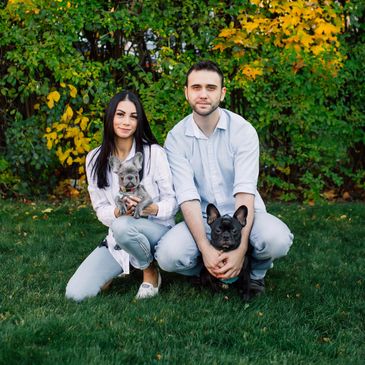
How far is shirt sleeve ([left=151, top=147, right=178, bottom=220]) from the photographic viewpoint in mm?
4082

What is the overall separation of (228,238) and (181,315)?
54 cm

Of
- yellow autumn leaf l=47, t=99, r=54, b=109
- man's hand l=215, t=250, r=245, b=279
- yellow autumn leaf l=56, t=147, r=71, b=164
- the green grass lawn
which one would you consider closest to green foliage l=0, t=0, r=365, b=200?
yellow autumn leaf l=56, t=147, r=71, b=164

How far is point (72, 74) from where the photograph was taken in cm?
637

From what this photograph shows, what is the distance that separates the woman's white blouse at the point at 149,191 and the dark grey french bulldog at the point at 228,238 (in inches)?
13.8

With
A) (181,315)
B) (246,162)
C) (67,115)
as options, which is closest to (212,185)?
(246,162)

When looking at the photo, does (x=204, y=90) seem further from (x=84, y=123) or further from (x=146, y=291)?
→ (x=84, y=123)

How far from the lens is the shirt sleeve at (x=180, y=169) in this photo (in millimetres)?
4031

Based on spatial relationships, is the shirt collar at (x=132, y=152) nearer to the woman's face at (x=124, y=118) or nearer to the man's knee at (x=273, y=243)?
the woman's face at (x=124, y=118)

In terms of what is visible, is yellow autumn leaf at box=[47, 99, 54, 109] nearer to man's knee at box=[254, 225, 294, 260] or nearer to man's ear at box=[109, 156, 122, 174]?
man's ear at box=[109, 156, 122, 174]

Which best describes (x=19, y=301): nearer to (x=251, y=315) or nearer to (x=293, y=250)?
(x=251, y=315)

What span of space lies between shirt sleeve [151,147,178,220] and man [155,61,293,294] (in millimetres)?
61

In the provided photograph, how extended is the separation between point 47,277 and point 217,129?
1.62m

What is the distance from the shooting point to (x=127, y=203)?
394 cm

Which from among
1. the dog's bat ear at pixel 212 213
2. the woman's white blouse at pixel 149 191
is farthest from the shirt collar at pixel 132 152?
the dog's bat ear at pixel 212 213
